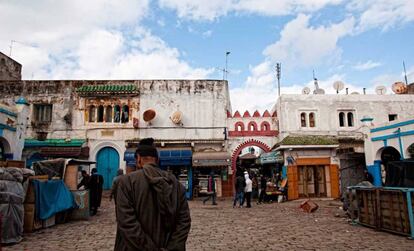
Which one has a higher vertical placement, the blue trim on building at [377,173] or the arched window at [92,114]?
the arched window at [92,114]

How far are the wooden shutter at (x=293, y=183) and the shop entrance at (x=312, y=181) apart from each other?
0.49 metres

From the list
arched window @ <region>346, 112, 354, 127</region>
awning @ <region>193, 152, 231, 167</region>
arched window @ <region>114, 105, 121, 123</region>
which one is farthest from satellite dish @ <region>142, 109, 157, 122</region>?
arched window @ <region>346, 112, 354, 127</region>

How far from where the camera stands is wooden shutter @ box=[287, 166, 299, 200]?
1866 centimetres

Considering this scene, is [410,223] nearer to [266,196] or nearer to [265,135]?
[266,196]

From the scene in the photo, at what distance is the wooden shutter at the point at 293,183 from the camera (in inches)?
734

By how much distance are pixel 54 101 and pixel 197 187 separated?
11.1 m

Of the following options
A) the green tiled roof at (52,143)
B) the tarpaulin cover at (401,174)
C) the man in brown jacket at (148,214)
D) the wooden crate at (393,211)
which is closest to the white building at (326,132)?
the tarpaulin cover at (401,174)

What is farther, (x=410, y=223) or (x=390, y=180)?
(x=390, y=180)

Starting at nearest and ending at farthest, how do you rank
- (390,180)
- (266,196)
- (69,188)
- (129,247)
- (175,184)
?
(129,247)
(175,184)
(390,180)
(69,188)
(266,196)

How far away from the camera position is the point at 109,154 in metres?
20.5

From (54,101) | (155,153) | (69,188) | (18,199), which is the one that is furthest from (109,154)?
(155,153)

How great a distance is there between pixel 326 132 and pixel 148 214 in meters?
19.6

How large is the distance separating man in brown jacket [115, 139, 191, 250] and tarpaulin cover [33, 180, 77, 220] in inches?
294

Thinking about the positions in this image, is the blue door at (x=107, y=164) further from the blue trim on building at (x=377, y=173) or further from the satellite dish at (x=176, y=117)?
the blue trim on building at (x=377, y=173)
